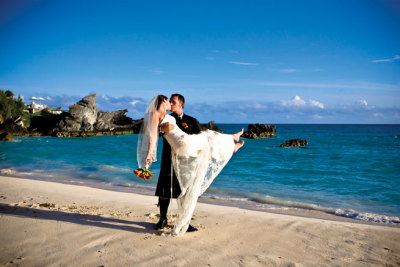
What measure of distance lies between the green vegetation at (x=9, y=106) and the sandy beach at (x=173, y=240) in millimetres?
47388

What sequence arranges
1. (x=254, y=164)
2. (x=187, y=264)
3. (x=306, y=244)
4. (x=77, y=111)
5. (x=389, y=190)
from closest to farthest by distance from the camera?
(x=187, y=264) < (x=306, y=244) < (x=389, y=190) < (x=254, y=164) < (x=77, y=111)

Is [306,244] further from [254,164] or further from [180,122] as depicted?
[254,164]

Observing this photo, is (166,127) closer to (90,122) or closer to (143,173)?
(143,173)

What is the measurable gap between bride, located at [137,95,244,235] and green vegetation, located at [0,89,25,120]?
48677mm

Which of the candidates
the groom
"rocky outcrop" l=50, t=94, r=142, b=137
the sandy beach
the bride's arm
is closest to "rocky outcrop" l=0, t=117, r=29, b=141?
"rocky outcrop" l=50, t=94, r=142, b=137

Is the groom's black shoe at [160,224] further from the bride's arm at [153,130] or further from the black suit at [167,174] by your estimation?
the bride's arm at [153,130]

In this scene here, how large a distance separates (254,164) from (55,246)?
15.4 m

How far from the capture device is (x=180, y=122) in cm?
456

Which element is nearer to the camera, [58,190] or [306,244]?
[306,244]

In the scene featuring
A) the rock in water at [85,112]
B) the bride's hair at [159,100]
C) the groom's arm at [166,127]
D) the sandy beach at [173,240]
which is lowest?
the sandy beach at [173,240]

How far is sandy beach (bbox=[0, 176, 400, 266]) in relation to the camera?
3.60 m

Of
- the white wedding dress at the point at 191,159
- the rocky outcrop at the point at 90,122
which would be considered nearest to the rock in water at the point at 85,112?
the rocky outcrop at the point at 90,122

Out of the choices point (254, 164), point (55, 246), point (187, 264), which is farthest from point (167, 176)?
point (254, 164)

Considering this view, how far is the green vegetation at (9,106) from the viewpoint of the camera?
46000 millimetres
